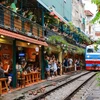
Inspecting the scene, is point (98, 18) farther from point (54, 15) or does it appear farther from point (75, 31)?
point (75, 31)

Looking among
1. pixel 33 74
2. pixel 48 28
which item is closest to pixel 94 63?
pixel 48 28

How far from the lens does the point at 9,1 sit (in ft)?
66.3

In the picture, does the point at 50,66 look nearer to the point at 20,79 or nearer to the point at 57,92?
the point at 20,79

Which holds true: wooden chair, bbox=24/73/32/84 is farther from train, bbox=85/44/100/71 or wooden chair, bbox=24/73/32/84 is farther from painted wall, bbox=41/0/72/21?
train, bbox=85/44/100/71

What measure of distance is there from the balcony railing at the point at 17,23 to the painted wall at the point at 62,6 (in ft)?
27.9

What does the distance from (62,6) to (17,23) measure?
848 inches

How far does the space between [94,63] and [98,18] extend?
1440 inches

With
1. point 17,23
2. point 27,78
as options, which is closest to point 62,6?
point 27,78

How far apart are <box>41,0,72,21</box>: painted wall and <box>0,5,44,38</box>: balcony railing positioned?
8510 mm

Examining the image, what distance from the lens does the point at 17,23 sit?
2009cm

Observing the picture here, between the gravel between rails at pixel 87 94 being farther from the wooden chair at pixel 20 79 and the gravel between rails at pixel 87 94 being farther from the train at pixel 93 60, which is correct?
the train at pixel 93 60

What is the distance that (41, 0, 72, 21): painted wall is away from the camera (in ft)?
113

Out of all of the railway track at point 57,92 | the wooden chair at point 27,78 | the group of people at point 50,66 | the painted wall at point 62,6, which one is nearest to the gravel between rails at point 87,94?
the railway track at point 57,92

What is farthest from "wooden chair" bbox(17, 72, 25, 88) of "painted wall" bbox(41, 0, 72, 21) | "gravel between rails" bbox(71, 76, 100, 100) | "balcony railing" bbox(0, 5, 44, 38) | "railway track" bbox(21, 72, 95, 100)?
"painted wall" bbox(41, 0, 72, 21)
